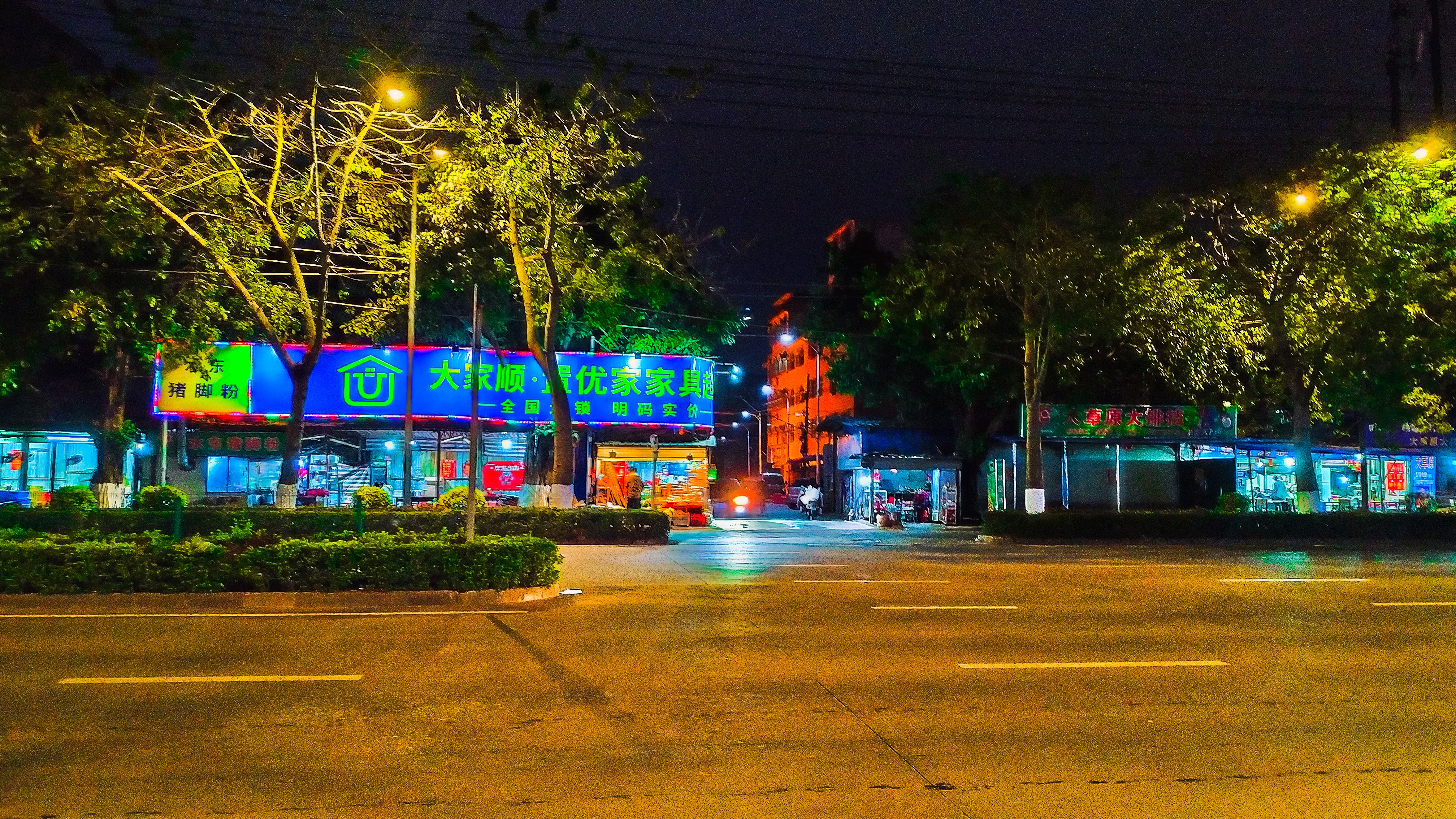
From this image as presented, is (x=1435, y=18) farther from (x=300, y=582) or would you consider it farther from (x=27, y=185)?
(x=27, y=185)

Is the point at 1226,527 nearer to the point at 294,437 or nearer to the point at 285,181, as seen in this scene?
the point at 294,437

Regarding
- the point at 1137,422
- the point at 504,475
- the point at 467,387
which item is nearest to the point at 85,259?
the point at 467,387

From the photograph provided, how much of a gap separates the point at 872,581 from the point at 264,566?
9.11 metres

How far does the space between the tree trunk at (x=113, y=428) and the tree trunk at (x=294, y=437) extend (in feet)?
29.5

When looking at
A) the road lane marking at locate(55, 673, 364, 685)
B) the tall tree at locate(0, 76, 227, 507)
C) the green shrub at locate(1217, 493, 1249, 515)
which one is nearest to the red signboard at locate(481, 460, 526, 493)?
the tall tree at locate(0, 76, 227, 507)

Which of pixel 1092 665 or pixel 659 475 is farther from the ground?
pixel 659 475

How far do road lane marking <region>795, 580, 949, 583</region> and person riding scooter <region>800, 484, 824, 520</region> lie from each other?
23.5 meters

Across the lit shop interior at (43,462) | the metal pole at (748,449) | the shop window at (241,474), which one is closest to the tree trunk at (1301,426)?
the shop window at (241,474)

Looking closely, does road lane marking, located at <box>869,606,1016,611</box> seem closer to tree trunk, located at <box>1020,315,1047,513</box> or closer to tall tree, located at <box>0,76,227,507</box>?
tall tree, located at <box>0,76,227,507</box>

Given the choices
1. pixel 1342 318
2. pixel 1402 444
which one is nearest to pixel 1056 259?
pixel 1342 318

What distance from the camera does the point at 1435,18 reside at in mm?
27922

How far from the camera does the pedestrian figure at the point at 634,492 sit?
1278 inches

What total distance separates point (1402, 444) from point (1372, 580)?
2241cm

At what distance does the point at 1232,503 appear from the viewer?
29672mm
